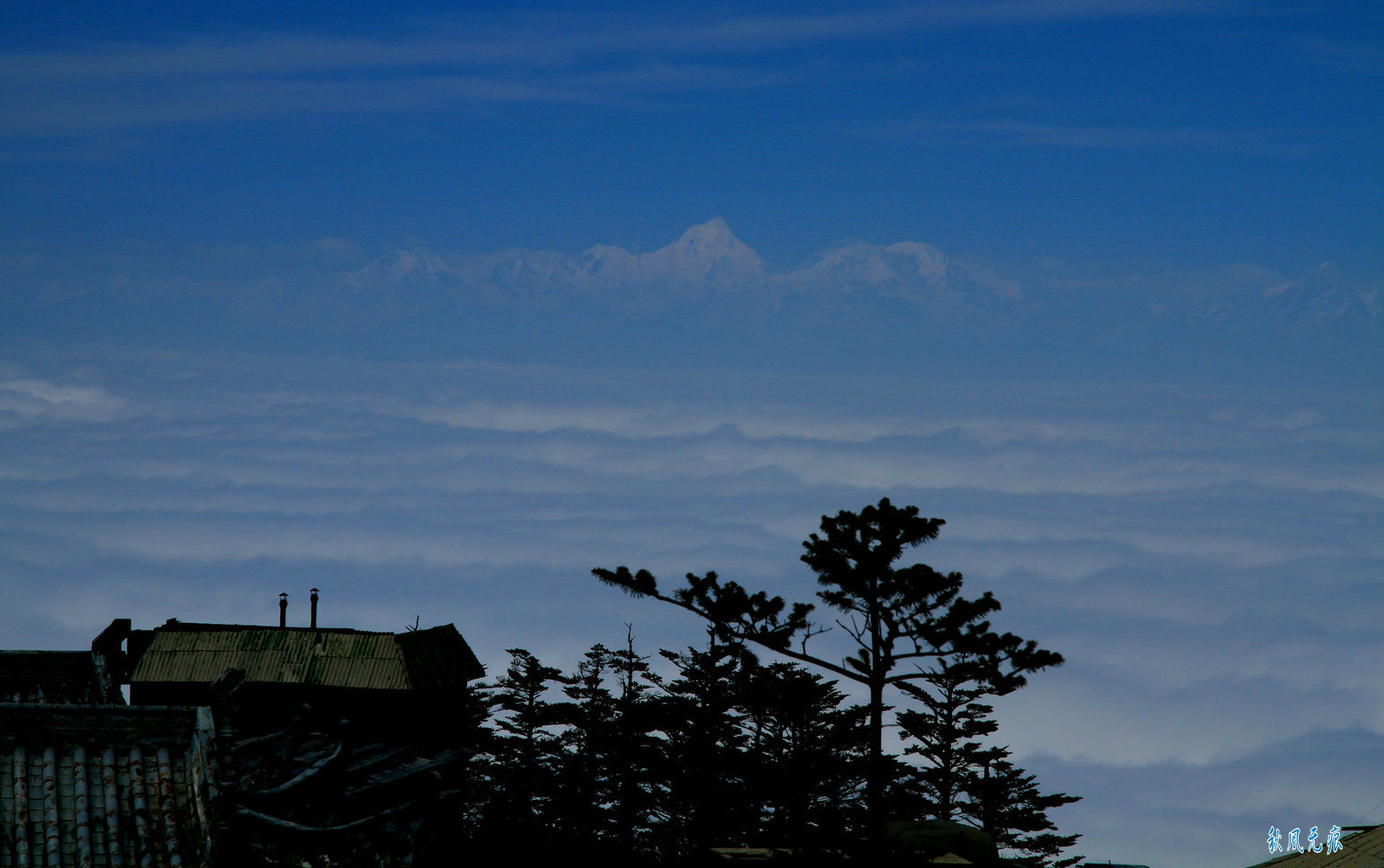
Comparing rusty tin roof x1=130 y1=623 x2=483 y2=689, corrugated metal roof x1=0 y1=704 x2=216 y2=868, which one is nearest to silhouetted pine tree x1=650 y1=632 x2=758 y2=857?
rusty tin roof x1=130 y1=623 x2=483 y2=689

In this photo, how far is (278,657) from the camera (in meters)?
46.2

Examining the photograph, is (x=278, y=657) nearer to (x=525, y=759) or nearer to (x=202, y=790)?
(x=525, y=759)

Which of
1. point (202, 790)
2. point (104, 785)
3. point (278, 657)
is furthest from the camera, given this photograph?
point (278, 657)

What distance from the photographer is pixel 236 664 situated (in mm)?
45375

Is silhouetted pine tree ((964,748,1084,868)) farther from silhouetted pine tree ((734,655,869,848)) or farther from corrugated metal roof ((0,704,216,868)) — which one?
corrugated metal roof ((0,704,216,868))

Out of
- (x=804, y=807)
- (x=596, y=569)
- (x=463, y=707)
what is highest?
(x=596, y=569)

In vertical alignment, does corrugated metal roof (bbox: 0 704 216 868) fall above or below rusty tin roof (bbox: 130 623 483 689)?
below

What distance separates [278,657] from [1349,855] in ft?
116

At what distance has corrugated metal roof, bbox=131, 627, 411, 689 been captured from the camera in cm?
4538

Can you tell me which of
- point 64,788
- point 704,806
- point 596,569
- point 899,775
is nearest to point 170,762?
point 64,788

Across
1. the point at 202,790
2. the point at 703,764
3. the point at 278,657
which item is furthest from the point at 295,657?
the point at 202,790

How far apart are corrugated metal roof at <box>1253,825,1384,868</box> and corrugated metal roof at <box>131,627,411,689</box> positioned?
30.1m

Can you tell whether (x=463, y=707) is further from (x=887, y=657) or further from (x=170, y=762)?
(x=170, y=762)

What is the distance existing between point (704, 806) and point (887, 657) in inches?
647
